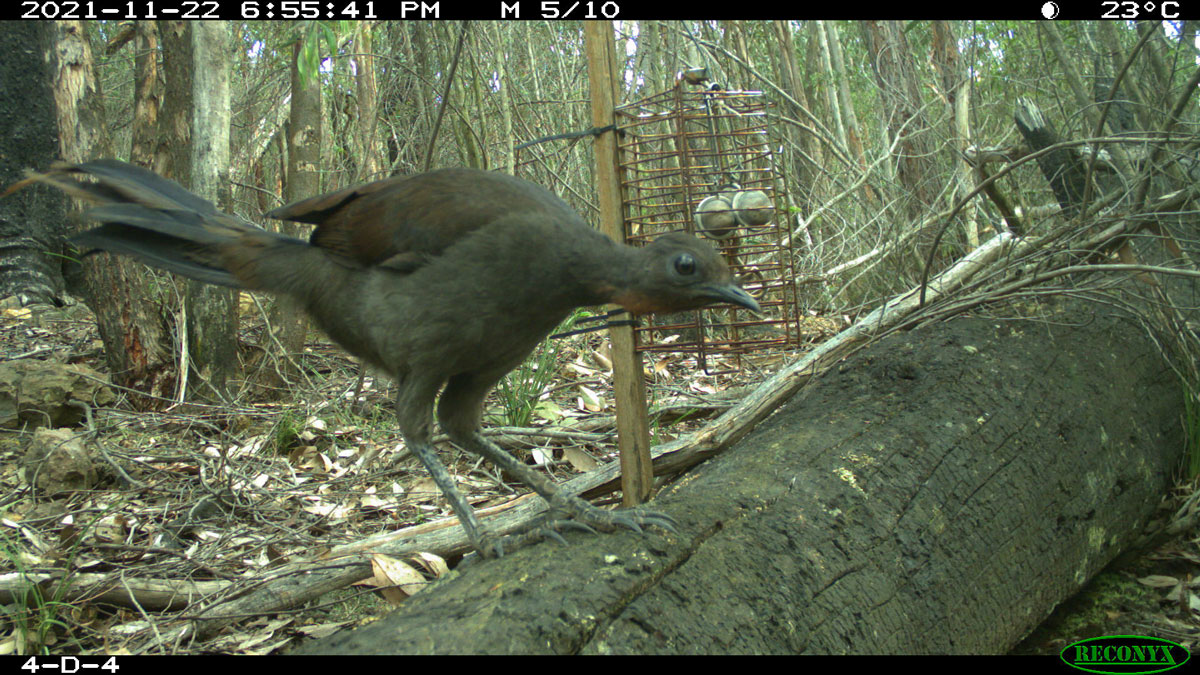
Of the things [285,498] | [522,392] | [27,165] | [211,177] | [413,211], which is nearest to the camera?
[413,211]

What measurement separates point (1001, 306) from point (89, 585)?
378 centimetres

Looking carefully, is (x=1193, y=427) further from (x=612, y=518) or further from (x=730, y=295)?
(x=612, y=518)

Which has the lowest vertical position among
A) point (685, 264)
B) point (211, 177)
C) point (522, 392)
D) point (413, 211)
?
Answer: point (522, 392)

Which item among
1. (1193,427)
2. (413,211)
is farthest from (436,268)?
(1193,427)

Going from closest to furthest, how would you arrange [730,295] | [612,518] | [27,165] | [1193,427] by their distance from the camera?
1. [612,518]
2. [730,295]
3. [1193,427]
4. [27,165]

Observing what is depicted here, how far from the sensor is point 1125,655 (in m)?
2.57

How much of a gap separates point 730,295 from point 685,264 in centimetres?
16

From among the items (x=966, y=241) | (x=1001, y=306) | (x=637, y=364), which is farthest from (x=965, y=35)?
(x=637, y=364)

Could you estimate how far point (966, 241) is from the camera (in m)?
6.11

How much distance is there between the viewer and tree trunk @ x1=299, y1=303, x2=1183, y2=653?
186 centimetres

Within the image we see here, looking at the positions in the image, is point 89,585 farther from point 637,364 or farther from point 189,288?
point 189,288

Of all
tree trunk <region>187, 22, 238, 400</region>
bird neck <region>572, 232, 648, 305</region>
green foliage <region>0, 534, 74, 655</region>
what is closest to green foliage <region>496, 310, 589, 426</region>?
tree trunk <region>187, 22, 238, 400</region>

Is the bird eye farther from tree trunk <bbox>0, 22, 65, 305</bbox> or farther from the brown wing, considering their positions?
tree trunk <bbox>0, 22, 65, 305</bbox>

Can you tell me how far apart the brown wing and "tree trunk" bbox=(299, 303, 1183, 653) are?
41.1 inches
